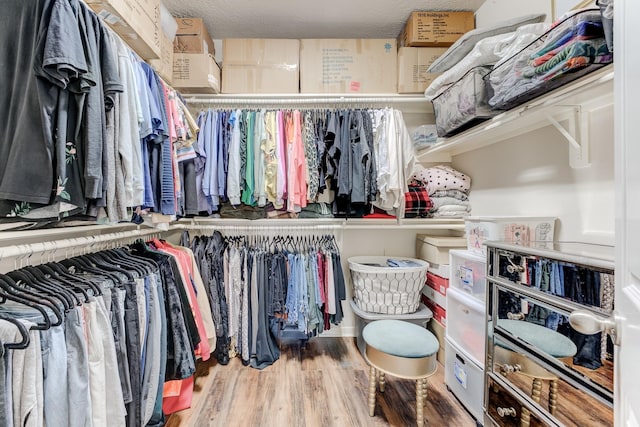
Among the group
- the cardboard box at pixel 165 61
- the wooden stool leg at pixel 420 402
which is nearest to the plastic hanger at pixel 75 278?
the cardboard box at pixel 165 61

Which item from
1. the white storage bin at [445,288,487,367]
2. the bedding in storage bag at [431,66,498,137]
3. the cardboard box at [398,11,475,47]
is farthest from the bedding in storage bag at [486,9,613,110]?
the white storage bin at [445,288,487,367]

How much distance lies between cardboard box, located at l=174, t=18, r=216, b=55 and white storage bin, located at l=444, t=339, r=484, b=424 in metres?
2.56

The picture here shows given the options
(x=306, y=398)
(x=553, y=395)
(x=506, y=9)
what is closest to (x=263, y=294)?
(x=306, y=398)

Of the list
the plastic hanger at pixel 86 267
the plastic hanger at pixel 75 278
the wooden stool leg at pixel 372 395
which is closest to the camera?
the plastic hanger at pixel 75 278

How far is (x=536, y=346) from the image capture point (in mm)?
1008

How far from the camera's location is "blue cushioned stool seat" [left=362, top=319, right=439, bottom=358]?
1374 millimetres

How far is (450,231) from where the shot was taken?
2359 millimetres

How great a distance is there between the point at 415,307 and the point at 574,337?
1.15 metres

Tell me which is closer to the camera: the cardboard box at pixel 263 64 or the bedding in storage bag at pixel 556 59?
the bedding in storage bag at pixel 556 59

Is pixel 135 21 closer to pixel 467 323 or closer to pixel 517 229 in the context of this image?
pixel 517 229

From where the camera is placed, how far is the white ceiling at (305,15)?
1.91 meters

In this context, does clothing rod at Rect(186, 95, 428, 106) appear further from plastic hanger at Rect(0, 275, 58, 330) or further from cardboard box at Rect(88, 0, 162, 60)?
plastic hanger at Rect(0, 275, 58, 330)

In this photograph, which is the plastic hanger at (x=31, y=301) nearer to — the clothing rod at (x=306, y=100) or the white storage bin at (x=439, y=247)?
the clothing rod at (x=306, y=100)

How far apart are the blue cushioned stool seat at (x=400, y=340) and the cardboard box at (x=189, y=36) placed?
217 cm
